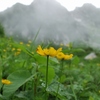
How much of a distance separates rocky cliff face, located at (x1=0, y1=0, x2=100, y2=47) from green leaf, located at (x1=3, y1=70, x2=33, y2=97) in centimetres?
7885

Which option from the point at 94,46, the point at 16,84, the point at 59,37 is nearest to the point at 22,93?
the point at 16,84

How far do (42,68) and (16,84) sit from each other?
0.21m

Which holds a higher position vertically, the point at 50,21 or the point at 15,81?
the point at 50,21

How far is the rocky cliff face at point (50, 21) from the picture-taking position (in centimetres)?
9056

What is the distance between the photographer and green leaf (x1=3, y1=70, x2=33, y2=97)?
5.76 feet

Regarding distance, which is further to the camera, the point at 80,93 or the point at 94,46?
the point at 94,46

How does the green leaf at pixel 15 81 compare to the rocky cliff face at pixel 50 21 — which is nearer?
the green leaf at pixel 15 81

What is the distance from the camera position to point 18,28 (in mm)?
94125

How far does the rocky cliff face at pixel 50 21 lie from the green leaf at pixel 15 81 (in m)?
78.9

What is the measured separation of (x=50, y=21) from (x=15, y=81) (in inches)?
3934

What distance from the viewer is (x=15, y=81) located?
183cm

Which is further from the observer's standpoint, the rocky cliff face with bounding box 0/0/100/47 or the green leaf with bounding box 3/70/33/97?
the rocky cliff face with bounding box 0/0/100/47

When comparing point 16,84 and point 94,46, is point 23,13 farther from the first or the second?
point 16,84

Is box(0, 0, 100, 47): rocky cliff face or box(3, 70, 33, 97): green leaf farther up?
box(0, 0, 100, 47): rocky cliff face
